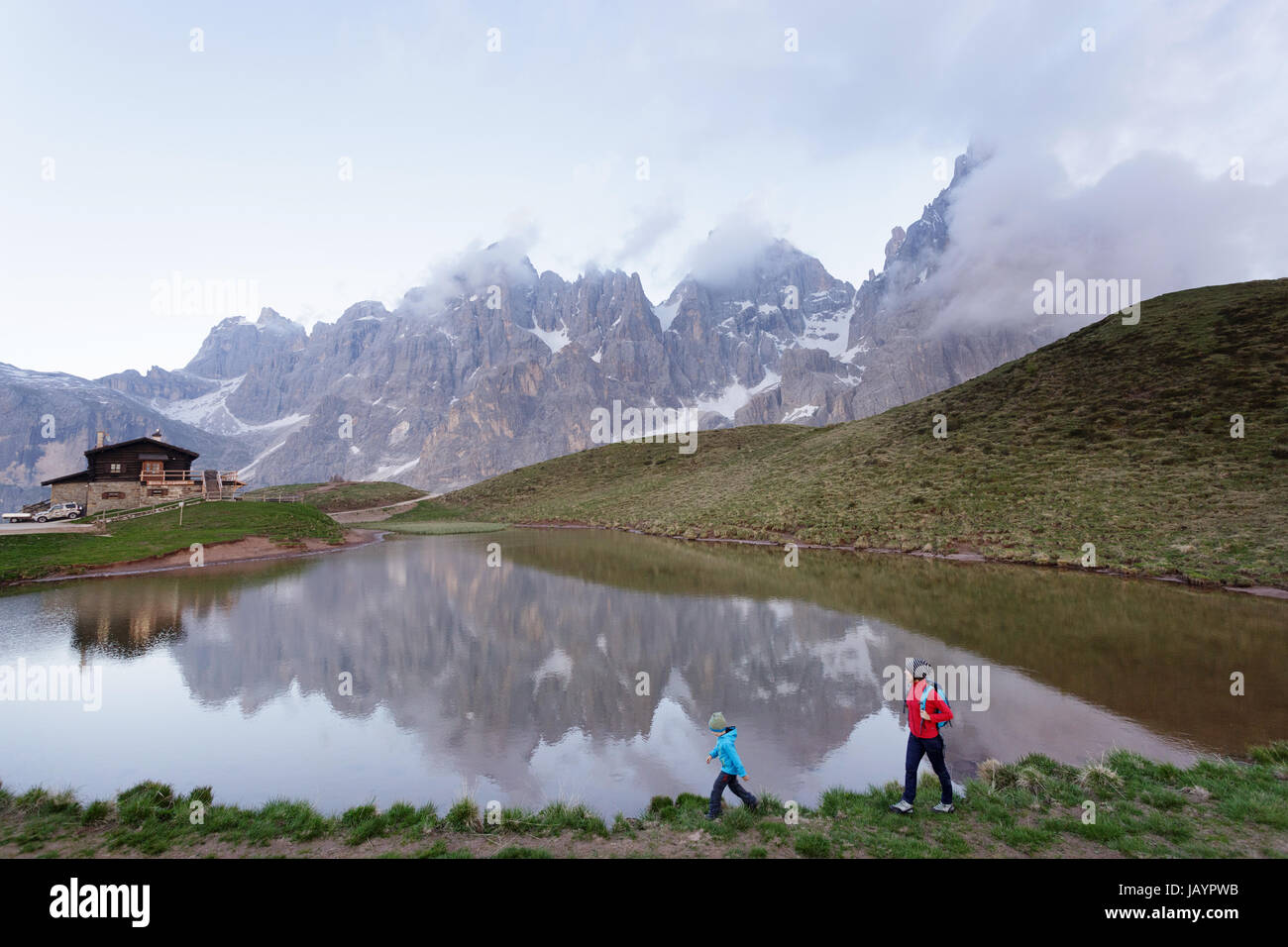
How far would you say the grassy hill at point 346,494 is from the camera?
109100 mm

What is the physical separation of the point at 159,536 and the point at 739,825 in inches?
2187

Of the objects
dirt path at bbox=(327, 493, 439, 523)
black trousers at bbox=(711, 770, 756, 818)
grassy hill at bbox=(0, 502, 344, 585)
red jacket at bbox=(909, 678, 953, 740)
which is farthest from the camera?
dirt path at bbox=(327, 493, 439, 523)

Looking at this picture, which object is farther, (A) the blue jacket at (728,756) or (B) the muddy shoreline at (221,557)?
(B) the muddy shoreline at (221,557)

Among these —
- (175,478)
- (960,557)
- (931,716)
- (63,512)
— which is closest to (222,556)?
(175,478)

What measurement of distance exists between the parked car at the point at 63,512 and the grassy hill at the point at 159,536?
1749 cm

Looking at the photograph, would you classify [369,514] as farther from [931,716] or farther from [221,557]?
[931,716]

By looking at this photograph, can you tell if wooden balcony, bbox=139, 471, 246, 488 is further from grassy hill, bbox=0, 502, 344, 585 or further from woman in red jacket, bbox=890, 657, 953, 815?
woman in red jacket, bbox=890, 657, 953, 815

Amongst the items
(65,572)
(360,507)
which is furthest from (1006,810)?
(360,507)

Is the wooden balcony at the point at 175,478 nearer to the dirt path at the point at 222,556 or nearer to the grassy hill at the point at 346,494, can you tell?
the dirt path at the point at 222,556

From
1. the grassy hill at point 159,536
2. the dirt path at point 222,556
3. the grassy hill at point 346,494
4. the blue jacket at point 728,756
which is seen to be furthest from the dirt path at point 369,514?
the blue jacket at point 728,756

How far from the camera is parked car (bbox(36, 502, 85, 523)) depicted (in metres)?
57.7

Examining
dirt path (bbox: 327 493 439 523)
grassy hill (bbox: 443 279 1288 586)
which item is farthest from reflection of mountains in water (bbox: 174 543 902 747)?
dirt path (bbox: 327 493 439 523)

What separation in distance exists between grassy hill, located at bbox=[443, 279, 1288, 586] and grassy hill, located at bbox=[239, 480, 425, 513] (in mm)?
40226
